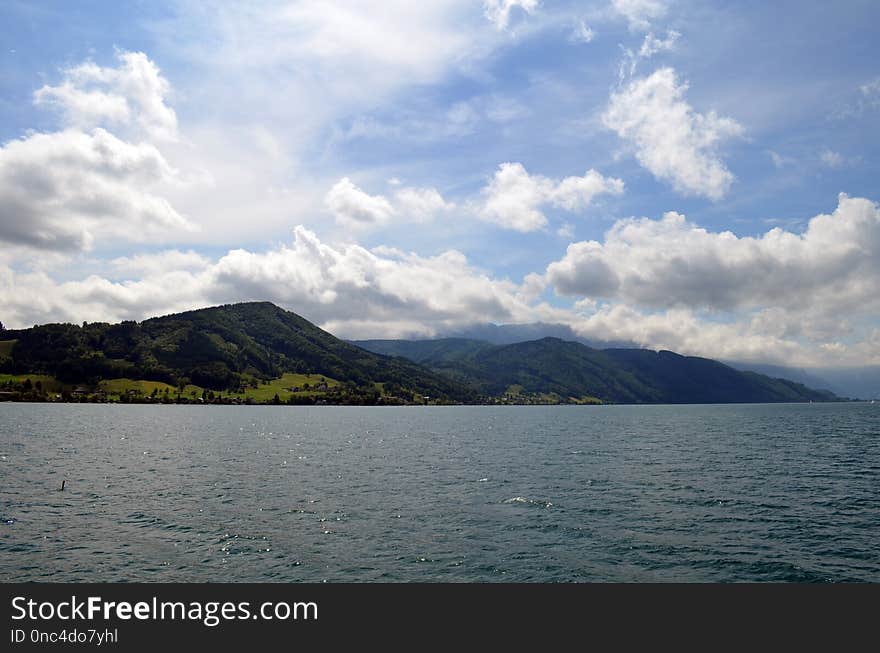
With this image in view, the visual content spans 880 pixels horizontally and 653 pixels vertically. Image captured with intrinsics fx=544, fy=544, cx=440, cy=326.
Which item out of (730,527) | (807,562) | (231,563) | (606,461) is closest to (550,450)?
(606,461)

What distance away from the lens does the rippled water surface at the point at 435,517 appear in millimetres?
46875

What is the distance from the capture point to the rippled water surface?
4688 centimetres

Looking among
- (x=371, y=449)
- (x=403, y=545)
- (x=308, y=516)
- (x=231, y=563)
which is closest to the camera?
(x=231, y=563)

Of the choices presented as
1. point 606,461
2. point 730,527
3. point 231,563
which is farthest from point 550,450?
point 231,563

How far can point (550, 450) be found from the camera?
148 metres

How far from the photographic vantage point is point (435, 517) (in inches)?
2581

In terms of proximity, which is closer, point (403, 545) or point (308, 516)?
point (403, 545)
